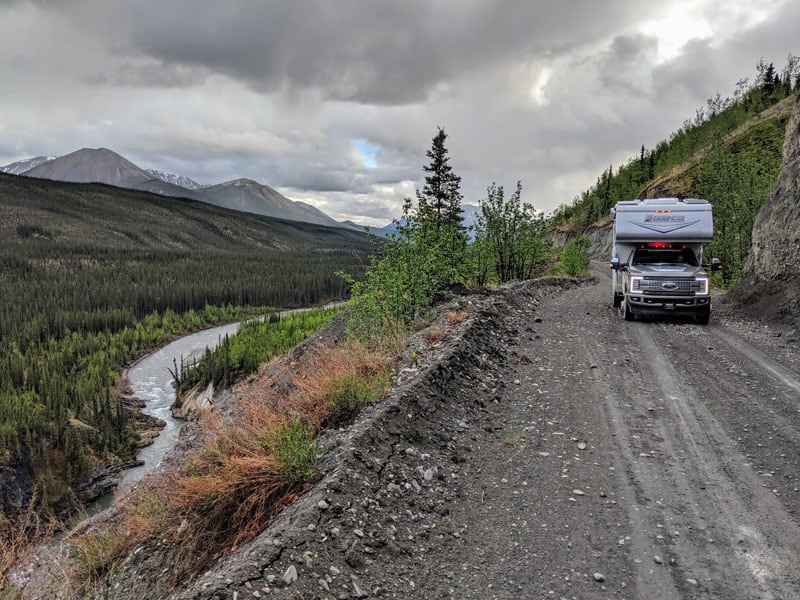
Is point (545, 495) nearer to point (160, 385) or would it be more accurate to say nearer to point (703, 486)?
point (703, 486)

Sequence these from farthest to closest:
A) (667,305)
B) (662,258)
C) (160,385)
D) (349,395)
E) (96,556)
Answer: (160,385), (662,258), (667,305), (349,395), (96,556)

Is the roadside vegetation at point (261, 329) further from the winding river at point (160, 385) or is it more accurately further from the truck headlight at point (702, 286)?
the truck headlight at point (702, 286)

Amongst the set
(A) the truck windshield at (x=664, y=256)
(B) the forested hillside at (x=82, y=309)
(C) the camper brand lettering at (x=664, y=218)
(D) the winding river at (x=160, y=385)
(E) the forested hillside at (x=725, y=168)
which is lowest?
(D) the winding river at (x=160, y=385)

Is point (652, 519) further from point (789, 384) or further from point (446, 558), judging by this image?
point (789, 384)

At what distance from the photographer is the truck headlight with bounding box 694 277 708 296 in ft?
45.1

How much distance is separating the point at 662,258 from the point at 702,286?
7.22 ft

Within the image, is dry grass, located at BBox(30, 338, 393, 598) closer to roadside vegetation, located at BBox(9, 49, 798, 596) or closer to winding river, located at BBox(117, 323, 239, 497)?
roadside vegetation, located at BBox(9, 49, 798, 596)

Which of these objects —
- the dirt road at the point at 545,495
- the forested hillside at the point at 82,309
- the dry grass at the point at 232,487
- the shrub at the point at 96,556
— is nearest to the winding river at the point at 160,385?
the forested hillside at the point at 82,309

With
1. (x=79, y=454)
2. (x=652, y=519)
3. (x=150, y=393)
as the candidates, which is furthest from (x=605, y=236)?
(x=652, y=519)

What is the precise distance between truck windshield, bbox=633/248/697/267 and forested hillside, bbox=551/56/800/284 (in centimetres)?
1141

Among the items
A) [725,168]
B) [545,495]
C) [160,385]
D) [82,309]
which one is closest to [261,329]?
[160,385]

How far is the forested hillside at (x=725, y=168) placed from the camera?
84.7 ft

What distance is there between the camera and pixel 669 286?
46.3 ft

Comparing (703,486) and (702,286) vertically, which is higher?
(702,286)
